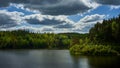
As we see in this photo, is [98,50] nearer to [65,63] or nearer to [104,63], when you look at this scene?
[65,63]

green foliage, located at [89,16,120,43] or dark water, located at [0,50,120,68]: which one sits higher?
green foliage, located at [89,16,120,43]

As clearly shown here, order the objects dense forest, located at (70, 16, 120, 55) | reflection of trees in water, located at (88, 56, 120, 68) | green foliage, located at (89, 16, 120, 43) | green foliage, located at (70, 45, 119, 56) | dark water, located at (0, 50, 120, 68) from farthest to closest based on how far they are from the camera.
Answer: green foliage, located at (89, 16, 120, 43), dense forest, located at (70, 16, 120, 55), green foliage, located at (70, 45, 119, 56), dark water, located at (0, 50, 120, 68), reflection of trees in water, located at (88, 56, 120, 68)

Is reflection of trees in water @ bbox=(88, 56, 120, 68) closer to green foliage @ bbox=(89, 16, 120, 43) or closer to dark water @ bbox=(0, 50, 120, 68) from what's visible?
dark water @ bbox=(0, 50, 120, 68)

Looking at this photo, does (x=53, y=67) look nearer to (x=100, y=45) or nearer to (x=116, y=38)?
(x=100, y=45)

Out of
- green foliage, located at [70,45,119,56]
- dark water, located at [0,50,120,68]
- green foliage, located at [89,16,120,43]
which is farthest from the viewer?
green foliage, located at [89,16,120,43]

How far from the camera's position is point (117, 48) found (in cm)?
16200

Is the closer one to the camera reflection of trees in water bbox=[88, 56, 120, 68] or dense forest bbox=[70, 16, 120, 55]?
reflection of trees in water bbox=[88, 56, 120, 68]

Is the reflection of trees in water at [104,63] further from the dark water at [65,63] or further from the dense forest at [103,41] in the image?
the dense forest at [103,41]

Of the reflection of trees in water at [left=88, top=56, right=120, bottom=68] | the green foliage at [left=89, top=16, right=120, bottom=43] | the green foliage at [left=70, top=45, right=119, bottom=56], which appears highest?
the green foliage at [left=89, top=16, right=120, bottom=43]

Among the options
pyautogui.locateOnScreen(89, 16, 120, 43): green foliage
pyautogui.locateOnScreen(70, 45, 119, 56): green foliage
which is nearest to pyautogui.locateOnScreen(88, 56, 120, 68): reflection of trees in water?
pyautogui.locateOnScreen(70, 45, 119, 56): green foliage

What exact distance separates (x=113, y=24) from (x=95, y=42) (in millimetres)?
17351

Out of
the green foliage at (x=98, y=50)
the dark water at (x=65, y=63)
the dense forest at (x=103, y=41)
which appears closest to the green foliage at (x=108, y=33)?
the dense forest at (x=103, y=41)

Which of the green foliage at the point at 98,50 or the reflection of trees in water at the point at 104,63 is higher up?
the reflection of trees in water at the point at 104,63

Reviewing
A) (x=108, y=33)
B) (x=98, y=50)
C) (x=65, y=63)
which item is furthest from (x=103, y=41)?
(x=65, y=63)
